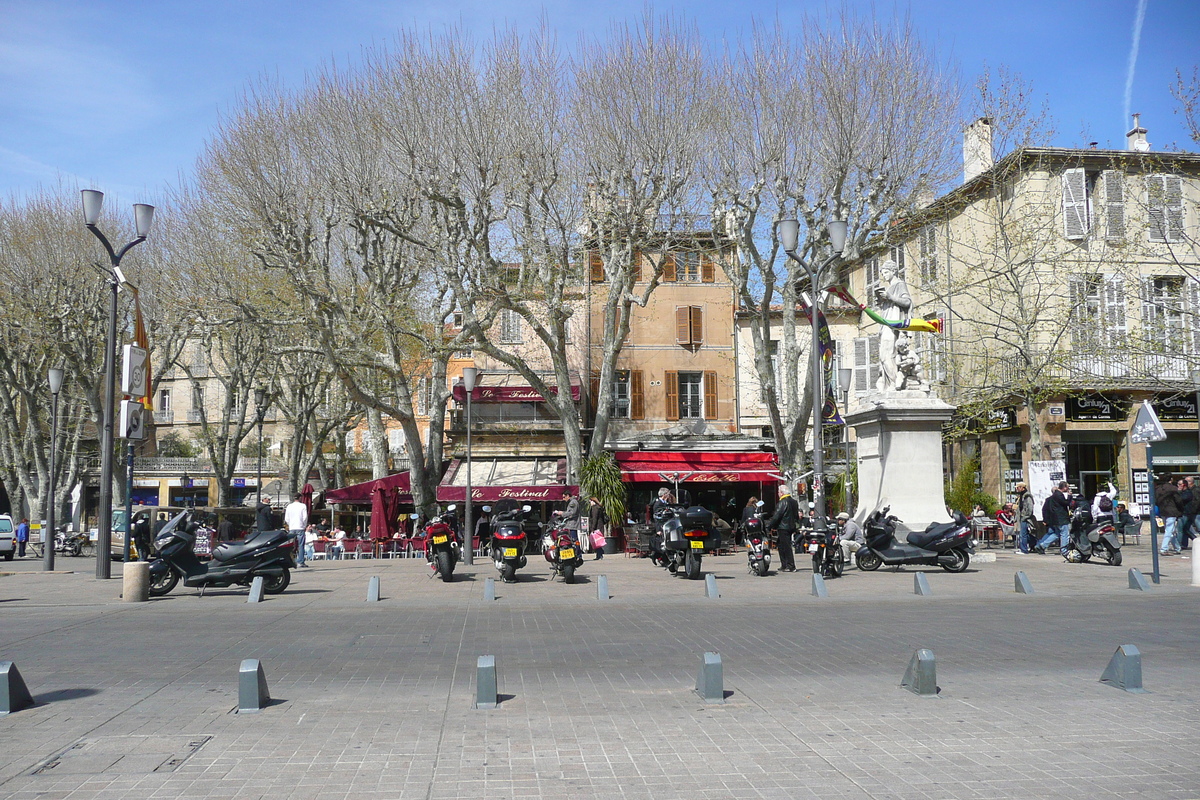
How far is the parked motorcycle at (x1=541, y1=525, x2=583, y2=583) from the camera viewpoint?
670 inches

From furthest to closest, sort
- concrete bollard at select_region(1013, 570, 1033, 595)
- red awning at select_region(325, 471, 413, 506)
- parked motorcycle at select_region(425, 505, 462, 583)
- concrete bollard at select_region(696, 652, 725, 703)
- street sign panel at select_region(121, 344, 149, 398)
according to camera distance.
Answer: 1. red awning at select_region(325, 471, 413, 506)
2. parked motorcycle at select_region(425, 505, 462, 583)
3. street sign panel at select_region(121, 344, 149, 398)
4. concrete bollard at select_region(1013, 570, 1033, 595)
5. concrete bollard at select_region(696, 652, 725, 703)

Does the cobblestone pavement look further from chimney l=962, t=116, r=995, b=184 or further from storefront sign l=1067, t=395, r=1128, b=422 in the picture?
chimney l=962, t=116, r=995, b=184

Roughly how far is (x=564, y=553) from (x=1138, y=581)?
343 inches

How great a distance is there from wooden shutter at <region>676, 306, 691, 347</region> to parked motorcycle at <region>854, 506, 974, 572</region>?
18.6m

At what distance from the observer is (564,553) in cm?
1702

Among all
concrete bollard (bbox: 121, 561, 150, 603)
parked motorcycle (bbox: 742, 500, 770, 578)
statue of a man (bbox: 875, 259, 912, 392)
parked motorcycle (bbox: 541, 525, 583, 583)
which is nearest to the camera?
concrete bollard (bbox: 121, 561, 150, 603)

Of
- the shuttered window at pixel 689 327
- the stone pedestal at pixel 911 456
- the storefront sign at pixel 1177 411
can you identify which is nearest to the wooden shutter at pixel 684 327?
the shuttered window at pixel 689 327

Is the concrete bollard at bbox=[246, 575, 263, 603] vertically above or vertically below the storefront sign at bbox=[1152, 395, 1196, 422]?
below

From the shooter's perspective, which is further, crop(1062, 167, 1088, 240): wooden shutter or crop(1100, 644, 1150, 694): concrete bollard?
crop(1062, 167, 1088, 240): wooden shutter

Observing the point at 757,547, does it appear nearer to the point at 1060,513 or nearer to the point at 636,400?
the point at 1060,513

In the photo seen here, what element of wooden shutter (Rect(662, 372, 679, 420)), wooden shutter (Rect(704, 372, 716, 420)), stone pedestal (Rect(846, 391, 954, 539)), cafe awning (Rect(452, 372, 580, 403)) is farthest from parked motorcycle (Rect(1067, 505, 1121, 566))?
cafe awning (Rect(452, 372, 580, 403))

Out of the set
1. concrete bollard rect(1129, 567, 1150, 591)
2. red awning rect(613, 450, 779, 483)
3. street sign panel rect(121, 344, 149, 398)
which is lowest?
concrete bollard rect(1129, 567, 1150, 591)

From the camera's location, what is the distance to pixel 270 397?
33.7 metres

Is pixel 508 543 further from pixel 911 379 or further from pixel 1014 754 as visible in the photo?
pixel 1014 754
